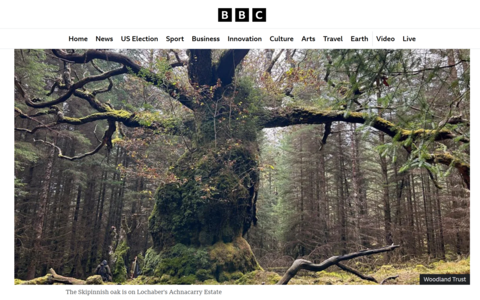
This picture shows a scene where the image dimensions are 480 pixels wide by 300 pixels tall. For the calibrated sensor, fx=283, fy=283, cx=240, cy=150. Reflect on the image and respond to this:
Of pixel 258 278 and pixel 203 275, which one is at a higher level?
pixel 203 275

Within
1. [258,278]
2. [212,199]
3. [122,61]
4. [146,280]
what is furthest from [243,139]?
[146,280]

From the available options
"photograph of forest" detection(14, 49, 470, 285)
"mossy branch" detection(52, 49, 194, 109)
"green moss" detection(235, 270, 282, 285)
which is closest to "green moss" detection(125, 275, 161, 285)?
"photograph of forest" detection(14, 49, 470, 285)

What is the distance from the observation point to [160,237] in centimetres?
874

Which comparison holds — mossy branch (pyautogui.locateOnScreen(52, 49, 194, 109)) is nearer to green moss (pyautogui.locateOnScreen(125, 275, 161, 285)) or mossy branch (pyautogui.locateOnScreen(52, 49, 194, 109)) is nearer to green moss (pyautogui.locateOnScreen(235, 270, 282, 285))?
green moss (pyautogui.locateOnScreen(125, 275, 161, 285))
